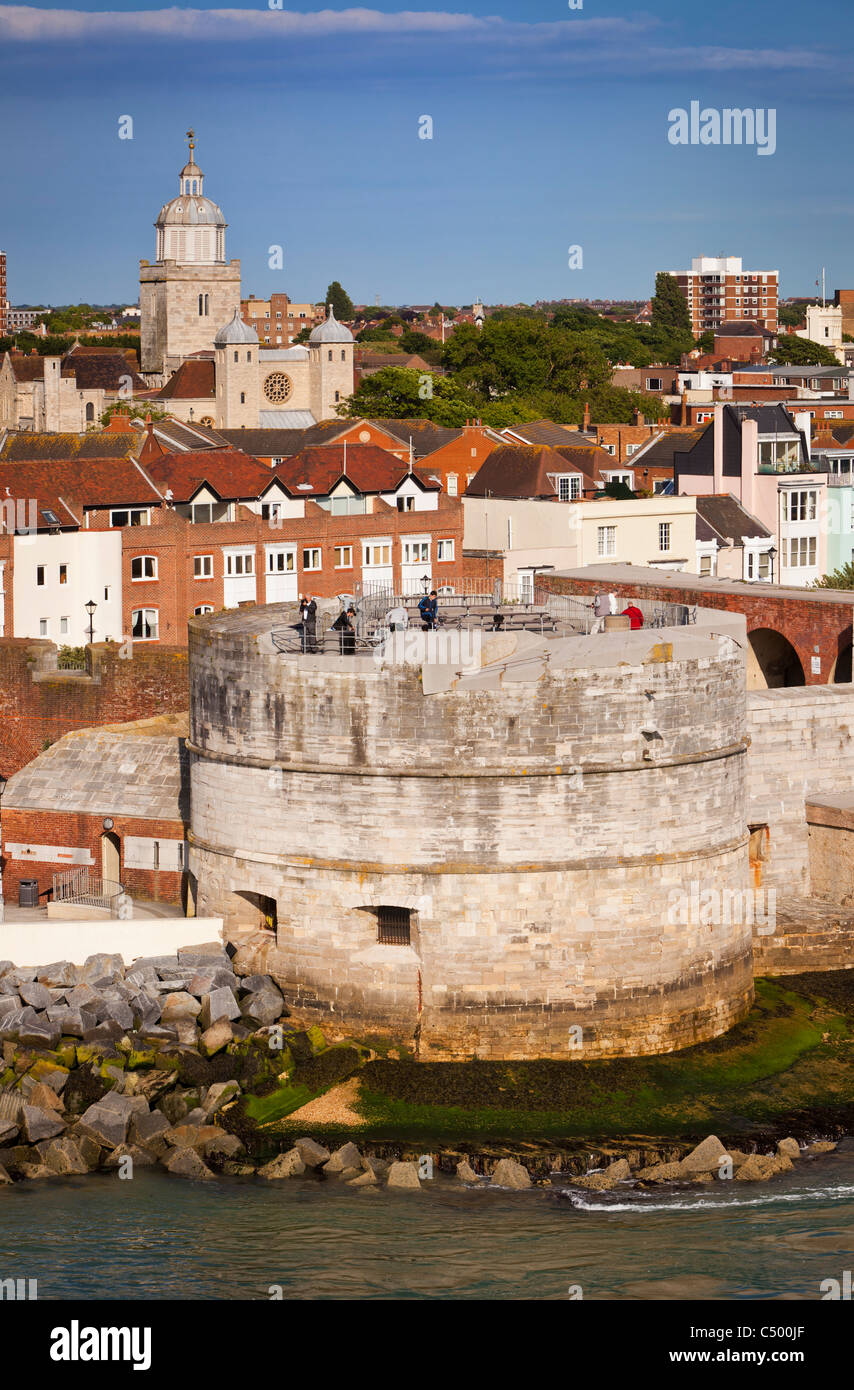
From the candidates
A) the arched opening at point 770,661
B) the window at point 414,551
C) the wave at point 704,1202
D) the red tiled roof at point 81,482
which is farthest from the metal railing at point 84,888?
the window at point 414,551

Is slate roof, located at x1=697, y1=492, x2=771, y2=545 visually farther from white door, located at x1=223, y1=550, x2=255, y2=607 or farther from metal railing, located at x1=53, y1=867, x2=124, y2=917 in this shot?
metal railing, located at x1=53, y1=867, x2=124, y2=917

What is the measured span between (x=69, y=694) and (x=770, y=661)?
17.3 metres

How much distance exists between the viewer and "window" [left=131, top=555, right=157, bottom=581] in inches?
2616

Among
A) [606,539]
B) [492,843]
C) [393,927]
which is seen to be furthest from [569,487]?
[492,843]

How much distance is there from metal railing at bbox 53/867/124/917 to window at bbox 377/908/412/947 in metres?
6.80

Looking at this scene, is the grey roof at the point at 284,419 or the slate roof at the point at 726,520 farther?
the grey roof at the point at 284,419

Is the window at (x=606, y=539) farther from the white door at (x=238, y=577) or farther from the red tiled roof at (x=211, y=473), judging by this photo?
the white door at (x=238, y=577)

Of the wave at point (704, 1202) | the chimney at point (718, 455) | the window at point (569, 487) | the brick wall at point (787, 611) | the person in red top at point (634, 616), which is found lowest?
the wave at point (704, 1202)

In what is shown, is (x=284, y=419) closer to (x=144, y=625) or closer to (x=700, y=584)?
(x=144, y=625)

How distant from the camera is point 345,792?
30188 millimetres

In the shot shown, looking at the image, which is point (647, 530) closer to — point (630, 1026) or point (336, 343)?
point (630, 1026)

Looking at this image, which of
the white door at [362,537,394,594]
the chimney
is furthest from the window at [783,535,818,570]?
the white door at [362,537,394,594]

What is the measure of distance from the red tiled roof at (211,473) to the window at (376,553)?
4412 mm

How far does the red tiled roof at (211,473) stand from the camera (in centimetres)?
6944
